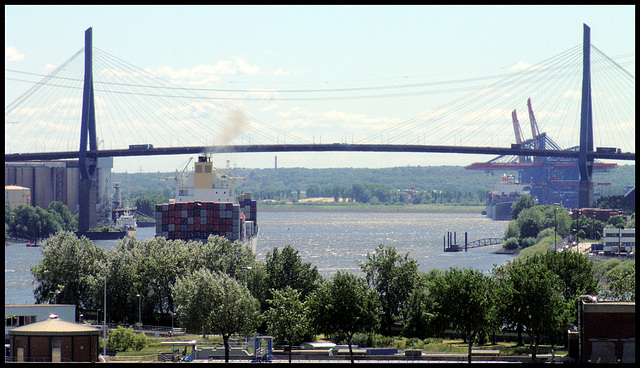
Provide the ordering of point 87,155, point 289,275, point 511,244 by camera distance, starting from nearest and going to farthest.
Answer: point 289,275
point 511,244
point 87,155

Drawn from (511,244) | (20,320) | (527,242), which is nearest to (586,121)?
(527,242)

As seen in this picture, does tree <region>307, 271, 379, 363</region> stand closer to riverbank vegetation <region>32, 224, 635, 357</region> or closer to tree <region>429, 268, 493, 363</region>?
riverbank vegetation <region>32, 224, 635, 357</region>

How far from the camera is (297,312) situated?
80.0 feet

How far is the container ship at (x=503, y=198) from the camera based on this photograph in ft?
500

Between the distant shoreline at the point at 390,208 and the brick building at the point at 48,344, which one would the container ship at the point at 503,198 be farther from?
the brick building at the point at 48,344

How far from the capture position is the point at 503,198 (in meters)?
165

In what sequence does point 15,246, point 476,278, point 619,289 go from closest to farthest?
point 476,278
point 619,289
point 15,246

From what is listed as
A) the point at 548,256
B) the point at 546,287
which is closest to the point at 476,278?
the point at 546,287

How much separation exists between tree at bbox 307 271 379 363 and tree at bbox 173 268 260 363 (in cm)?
197

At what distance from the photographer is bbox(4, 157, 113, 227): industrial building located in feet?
360

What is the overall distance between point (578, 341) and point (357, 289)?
6615 millimetres

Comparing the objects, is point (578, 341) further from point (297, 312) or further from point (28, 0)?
point (28, 0)

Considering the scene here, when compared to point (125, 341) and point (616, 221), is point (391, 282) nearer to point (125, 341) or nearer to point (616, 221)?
point (125, 341)

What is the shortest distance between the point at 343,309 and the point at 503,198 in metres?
147
